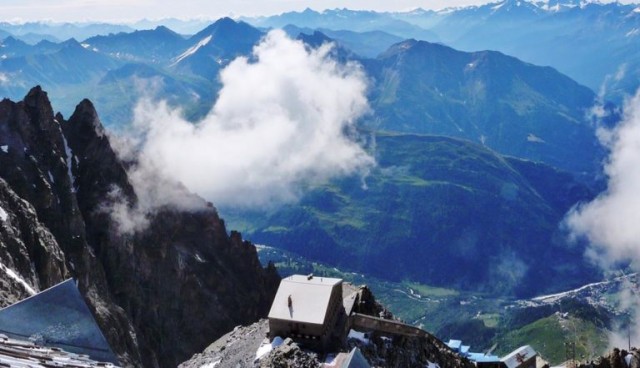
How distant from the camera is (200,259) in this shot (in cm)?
17088

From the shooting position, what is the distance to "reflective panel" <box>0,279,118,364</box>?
5156 centimetres

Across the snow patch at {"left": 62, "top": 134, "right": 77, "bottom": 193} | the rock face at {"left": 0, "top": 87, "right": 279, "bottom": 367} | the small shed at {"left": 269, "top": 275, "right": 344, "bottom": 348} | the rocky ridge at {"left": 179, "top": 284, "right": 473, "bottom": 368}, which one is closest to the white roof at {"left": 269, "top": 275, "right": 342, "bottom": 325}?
the small shed at {"left": 269, "top": 275, "right": 344, "bottom": 348}

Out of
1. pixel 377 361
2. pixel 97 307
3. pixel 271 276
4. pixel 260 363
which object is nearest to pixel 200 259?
pixel 271 276

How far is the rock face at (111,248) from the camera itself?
12225 cm

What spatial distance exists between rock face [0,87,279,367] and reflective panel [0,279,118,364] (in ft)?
185

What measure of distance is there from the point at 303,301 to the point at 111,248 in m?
77.6

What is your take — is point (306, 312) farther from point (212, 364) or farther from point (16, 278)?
point (16, 278)

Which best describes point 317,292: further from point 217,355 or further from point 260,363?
point 217,355

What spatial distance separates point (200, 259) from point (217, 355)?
240 feet

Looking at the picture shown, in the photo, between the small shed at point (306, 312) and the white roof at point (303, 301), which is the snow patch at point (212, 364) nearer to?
the small shed at point (306, 312)

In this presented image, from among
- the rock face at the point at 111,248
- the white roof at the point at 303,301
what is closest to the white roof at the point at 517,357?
the white roof at the point at 303,301

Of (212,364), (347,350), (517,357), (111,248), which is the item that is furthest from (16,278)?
(517,357)

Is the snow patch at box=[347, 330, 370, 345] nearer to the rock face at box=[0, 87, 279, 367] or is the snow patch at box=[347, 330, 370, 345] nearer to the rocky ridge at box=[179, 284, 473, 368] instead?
the rocky ridge at box=[179, 284, 473, 368]

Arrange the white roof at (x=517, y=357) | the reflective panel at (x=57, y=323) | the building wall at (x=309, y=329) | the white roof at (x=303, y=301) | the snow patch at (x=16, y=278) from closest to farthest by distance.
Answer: the reflective panel at (x=57, y=323) < the building wall at (x=309, y=329) < the white roof at (x=303, y=301) < the snow patch at (x=16, y=278) < the white roof at (x=517, y=357)
